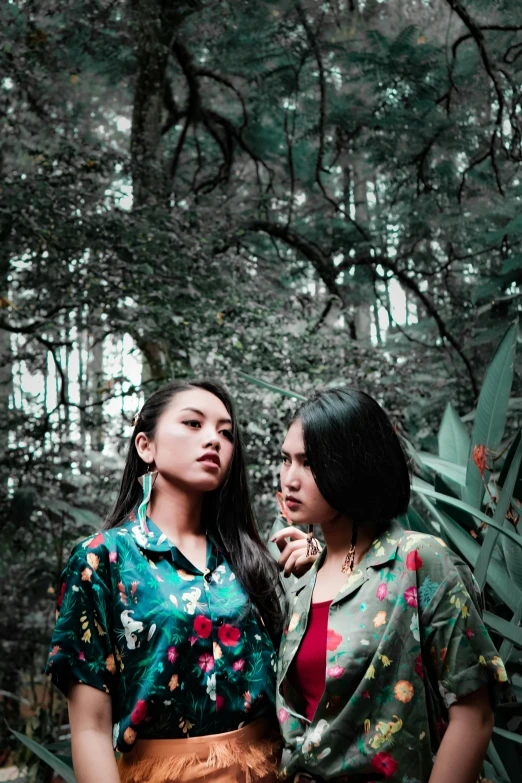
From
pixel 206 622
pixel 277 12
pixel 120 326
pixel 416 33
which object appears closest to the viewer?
pixel 206 622

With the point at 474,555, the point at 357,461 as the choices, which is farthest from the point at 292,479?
the point at 474,555

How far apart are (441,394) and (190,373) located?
208cm

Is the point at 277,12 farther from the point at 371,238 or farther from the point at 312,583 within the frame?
the point at 312,583

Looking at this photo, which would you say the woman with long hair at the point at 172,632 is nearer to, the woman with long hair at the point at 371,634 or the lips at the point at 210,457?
the lips at the point at 210,457

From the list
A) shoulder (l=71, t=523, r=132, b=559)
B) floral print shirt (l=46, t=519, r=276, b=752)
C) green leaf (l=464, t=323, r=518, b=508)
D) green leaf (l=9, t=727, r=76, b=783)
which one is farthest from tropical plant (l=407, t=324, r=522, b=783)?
green leaf (l=9, t=727, r=76, b=783)

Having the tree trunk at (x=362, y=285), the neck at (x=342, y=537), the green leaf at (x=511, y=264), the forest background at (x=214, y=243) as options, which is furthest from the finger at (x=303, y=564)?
the tree trunk at (x=362, y=285)

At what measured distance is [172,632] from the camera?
4.24 feet

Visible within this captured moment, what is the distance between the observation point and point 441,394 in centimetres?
512

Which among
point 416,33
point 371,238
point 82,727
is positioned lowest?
point 82,727

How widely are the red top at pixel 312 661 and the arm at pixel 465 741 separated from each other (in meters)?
0.23

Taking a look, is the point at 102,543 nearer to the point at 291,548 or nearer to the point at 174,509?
the point at 174,509

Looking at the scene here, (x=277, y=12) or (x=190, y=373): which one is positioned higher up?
(x=277, y=12)

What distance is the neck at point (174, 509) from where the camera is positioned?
149 cm

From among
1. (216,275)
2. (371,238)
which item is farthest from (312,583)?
(371,238)
